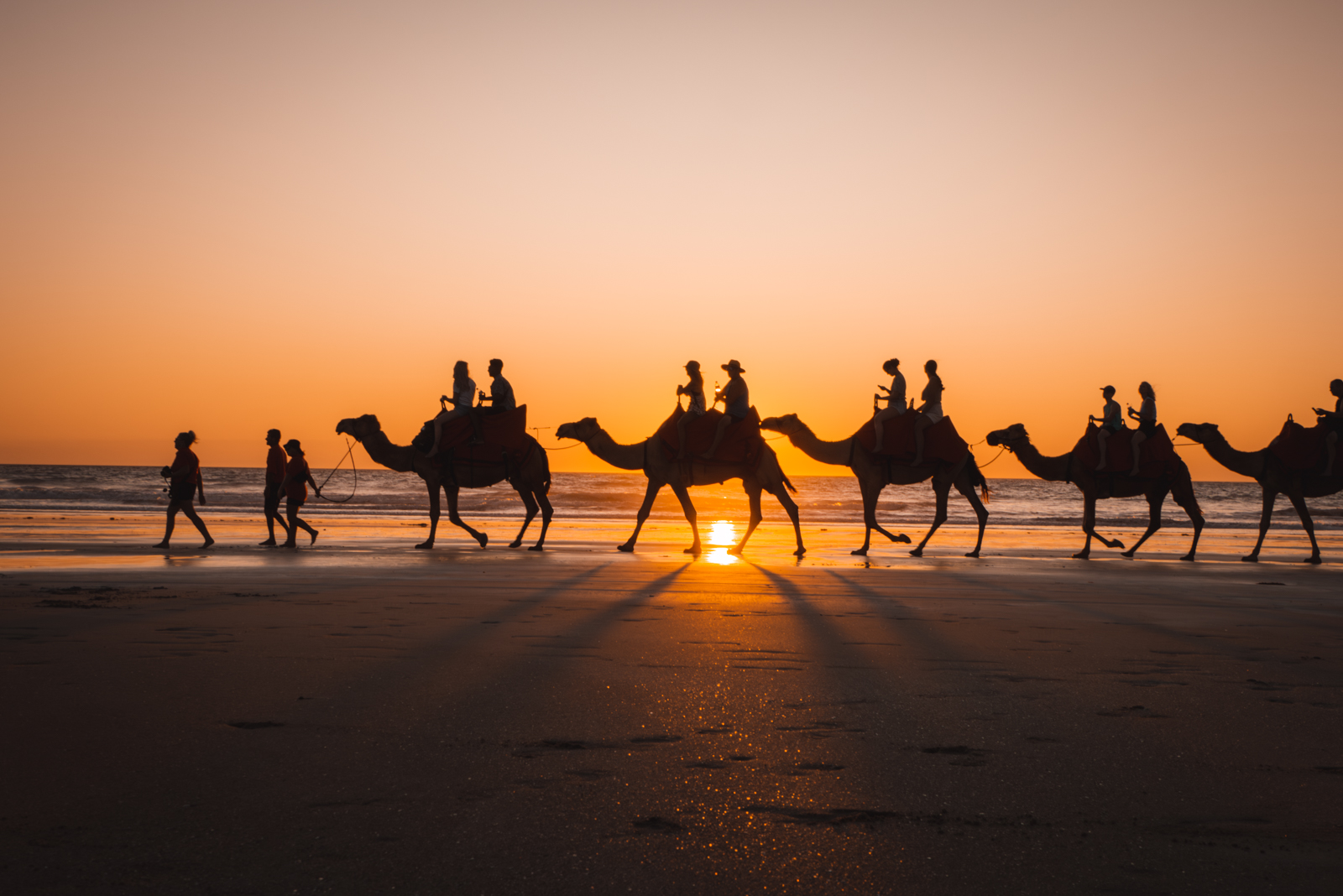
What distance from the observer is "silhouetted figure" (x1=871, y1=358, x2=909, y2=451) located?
584 inches

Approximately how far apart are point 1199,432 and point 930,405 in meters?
4.63

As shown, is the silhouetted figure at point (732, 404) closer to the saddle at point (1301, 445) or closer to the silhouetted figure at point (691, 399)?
the silhouetted figure at point (691, 399)

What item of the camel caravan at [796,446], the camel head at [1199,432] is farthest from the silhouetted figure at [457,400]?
the camel head at [1199,432]

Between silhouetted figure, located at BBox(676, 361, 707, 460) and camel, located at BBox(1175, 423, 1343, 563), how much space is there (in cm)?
787

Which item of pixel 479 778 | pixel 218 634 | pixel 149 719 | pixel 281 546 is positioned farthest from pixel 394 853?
pixel 281 546

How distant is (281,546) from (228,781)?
1241 centimetres

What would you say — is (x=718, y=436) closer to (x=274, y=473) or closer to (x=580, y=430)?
(x=580, y=430)

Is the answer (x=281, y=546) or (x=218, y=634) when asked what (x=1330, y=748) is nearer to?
(x=218, y=634)

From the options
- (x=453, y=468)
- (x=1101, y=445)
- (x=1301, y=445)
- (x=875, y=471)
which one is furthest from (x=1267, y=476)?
(x=453, y=468)

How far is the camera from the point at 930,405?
49.3 ft

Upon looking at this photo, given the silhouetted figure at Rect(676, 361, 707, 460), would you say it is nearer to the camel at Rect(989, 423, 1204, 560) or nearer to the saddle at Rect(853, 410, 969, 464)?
the saddle at Rect(853, 410, 969, 464)

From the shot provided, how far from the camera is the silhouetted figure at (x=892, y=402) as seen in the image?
14.8m

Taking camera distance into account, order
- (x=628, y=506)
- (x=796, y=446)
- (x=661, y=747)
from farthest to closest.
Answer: (x=628, y=506)
(x=796, y=446)
(x=661, y=747)

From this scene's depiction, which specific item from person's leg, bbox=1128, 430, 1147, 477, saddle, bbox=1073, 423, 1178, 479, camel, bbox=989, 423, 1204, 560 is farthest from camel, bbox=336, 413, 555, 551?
person's leg, bbox=1128, 430, 1147, 477
